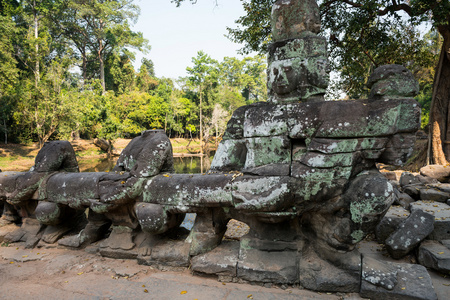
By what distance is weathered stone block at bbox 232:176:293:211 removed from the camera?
2783 mm

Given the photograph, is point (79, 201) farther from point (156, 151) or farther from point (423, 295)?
point (423, 295)

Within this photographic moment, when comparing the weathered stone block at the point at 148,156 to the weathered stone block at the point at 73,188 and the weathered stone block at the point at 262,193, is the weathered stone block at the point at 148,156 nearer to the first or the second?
the weathered stone block at the point at 73,188

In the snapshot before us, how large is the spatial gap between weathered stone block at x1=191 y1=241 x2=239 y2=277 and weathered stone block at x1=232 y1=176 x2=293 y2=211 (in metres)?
0.65

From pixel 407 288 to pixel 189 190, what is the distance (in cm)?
238

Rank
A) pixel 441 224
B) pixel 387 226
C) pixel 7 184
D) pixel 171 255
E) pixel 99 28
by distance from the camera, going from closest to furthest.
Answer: pixel 171 255
pixel 441 224
pixel 387 226
pixel 7 184
pixel 99 28

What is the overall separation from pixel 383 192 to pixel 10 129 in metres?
25.5

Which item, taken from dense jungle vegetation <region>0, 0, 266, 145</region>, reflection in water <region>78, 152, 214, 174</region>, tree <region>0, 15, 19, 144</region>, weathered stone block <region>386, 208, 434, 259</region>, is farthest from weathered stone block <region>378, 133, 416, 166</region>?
tree <region>0, 15, 19, 144</region>

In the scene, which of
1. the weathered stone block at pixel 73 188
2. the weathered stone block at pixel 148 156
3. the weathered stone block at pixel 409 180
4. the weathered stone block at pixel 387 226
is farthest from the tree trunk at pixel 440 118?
the weathered stone block at pixel 73 188

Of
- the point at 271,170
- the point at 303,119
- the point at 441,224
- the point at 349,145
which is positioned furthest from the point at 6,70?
the point at 441,224

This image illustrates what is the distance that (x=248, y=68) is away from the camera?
151ft

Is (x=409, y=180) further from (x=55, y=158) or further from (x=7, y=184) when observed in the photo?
(x=7, y=184)

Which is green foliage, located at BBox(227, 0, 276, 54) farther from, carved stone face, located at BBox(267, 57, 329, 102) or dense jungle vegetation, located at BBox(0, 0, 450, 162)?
carved stone face, located at BBox(267, 57, 329, 102)

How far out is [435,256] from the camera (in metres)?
3.18

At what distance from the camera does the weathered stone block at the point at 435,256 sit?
10.2 feet
